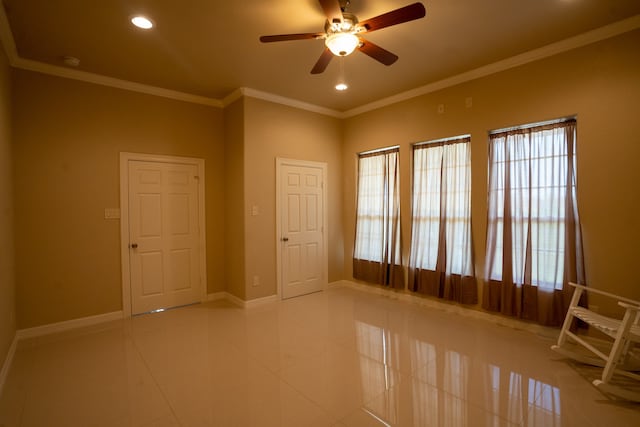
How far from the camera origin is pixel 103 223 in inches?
150

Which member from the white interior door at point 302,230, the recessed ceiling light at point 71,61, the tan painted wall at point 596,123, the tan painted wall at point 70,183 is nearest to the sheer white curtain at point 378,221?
the white interior door at point 302,230

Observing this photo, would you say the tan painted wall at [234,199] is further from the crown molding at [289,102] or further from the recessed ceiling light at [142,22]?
the recessed ceiling light at [142,22]

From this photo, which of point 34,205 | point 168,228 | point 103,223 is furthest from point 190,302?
point 34,205

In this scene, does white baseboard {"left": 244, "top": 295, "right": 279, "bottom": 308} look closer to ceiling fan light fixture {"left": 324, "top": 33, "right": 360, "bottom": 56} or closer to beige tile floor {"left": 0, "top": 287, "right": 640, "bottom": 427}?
beige tile floor {"left": 0, "top": 287, "right": 640, "bottom": 427}

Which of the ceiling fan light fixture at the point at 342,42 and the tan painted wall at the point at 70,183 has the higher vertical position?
the ceiling fan light fixture at the point at 342,42

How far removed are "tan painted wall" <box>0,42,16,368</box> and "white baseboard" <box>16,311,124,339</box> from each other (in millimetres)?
260

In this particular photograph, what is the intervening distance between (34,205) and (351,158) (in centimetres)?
418

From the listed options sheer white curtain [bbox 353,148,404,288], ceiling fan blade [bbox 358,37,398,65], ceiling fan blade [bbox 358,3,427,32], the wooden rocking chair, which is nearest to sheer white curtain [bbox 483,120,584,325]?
the wooden rocking chair

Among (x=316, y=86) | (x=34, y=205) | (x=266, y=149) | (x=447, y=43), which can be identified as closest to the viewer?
(x=447, y=43)

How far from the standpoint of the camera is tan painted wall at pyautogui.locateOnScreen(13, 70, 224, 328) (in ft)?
11.0

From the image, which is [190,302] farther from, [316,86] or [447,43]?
[447,43]

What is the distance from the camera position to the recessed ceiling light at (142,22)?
266cm

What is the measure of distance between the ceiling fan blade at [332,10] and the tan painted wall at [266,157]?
2.32 m

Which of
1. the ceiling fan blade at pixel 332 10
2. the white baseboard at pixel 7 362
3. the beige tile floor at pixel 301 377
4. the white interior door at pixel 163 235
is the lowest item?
the beige tile floor at pixel 301 377
